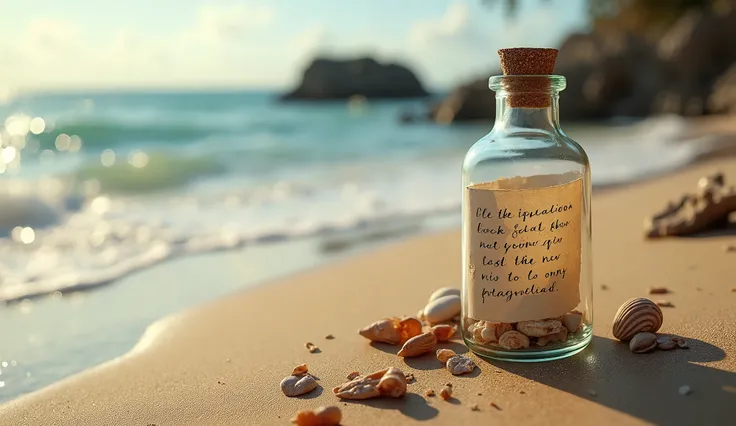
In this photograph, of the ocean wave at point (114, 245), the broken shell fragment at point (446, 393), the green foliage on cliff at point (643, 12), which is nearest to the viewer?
the broken shell fragment at point (446, 393)

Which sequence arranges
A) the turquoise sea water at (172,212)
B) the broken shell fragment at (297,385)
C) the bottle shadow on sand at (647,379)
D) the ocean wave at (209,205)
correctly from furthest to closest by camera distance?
the ocean wave at (209,205), the turquoise sea water at (172,212), the broken shell fragment at (297,385), the bottle shadow on sand at (647,379)

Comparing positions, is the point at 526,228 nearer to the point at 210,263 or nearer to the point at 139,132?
the point at 210,263

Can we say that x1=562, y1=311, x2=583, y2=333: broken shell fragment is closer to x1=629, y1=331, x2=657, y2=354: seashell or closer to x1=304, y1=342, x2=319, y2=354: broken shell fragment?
x1=629, y1=331, x2=657, y2=354: seashell

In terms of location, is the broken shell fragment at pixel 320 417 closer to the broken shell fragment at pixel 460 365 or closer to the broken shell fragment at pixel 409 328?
the broken shell fragment at pixel 460 365

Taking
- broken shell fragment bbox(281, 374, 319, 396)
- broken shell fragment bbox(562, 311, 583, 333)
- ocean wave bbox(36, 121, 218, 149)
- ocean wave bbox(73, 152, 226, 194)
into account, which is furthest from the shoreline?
ocean wave bbox(36, 121, 218, 149)

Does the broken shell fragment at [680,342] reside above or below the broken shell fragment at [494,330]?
below

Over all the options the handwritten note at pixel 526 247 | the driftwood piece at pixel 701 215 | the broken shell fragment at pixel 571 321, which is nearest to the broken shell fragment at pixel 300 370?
the handwritten note at pixel 526 247

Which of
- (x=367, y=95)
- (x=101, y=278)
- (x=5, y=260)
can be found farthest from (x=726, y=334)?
(x=367, y=95)

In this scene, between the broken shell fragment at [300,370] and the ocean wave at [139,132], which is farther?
the ocean wave at [139,132]

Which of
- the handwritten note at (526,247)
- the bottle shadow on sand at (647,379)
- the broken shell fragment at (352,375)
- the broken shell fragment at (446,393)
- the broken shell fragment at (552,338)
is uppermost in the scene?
the handwritten note at (526,247)
